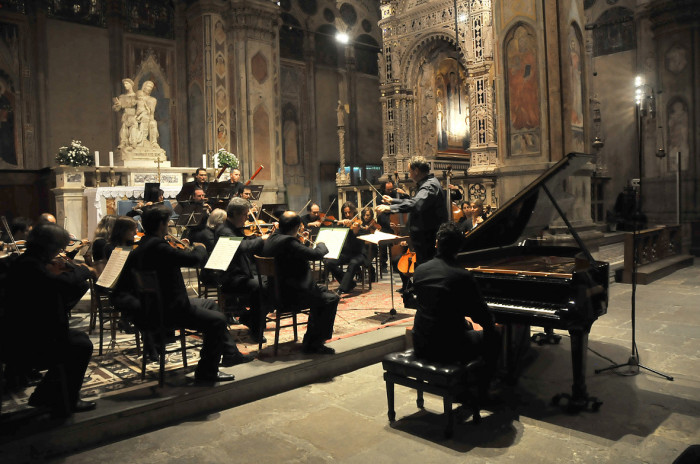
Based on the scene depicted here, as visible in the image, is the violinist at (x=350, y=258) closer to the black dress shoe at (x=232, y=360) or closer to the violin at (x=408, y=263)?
the violin at (x=408, y=263)

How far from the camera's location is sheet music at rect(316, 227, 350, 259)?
530 cm

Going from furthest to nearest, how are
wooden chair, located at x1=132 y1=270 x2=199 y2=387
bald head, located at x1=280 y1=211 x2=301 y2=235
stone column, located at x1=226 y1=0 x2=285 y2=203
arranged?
1. stone column, located at x1=226 y1=0 x2=285 y2=203
2. bald head, located at x1=280 y1=211 x2=301 y2=235
3. wooden chair, located at x1=132 y1=270 x2=199 y2=387

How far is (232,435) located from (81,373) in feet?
3.68

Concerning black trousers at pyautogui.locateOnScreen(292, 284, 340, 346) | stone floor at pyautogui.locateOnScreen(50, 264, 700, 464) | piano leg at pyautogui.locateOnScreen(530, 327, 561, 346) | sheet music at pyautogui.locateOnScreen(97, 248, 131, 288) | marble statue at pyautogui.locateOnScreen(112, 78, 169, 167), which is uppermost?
marble statue at pyautogui.locateOnScreen(112, 78, 169, 167)

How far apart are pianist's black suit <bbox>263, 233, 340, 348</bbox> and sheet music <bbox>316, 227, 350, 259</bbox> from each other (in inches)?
9.8

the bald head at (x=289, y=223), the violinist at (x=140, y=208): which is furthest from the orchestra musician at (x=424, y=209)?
the violinist at (x=140, y=208)

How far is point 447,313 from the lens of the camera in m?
3.54

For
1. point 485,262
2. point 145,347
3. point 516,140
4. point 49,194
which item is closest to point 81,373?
point 145,347

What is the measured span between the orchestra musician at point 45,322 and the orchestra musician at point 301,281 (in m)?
1.71

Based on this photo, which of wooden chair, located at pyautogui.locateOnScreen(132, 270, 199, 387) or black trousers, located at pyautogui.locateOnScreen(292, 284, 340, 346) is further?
black trousers, located at pyautogui.locateOnScreen(292, 284, 340, 346)

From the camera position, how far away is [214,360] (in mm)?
4277

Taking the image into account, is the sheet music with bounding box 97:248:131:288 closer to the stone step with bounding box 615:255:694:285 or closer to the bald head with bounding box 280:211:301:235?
the bald head with bounding box 280:211:301:235

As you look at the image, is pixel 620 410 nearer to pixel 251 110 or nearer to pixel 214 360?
pixel 214 360

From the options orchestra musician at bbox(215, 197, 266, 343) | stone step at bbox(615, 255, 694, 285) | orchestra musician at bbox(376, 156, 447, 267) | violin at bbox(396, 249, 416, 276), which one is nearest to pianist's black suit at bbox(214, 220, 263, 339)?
orchestra musician at bbox(215, 197, 266, 343)
